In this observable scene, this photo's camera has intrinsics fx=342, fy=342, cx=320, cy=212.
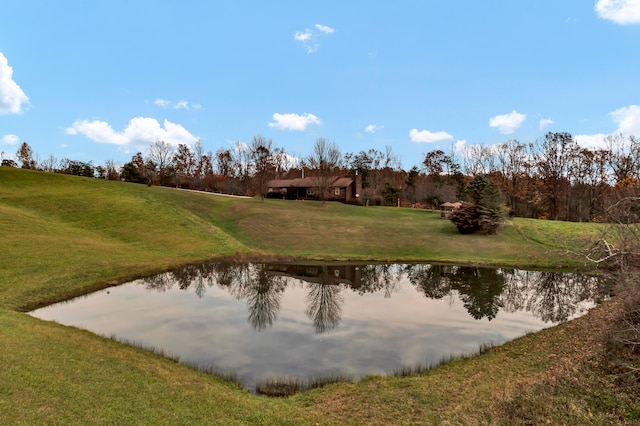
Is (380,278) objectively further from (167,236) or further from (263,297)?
(167,236)

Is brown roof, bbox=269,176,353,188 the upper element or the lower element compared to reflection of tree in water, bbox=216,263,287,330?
upper

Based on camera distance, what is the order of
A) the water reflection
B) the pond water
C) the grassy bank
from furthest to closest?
the water reflection
the pond water
the grassy bank

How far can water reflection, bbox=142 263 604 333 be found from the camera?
1770 cm

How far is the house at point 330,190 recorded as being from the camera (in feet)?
228

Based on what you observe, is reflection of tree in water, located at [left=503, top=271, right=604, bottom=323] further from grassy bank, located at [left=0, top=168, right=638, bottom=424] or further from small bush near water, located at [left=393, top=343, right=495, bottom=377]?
small bush near water, located at [left=393, top=343, right=495, bottom=377]

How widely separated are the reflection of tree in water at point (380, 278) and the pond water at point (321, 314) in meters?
0.13

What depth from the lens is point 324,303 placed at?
1884cm

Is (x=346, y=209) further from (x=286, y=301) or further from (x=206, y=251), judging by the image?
(x=286, y=301)

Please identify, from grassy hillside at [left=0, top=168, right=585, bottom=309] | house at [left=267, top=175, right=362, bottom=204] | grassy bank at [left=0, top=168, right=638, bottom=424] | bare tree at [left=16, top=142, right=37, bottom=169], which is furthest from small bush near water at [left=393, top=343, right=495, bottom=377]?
bare tree at [left=16, top=142, right=37, bottom=169]

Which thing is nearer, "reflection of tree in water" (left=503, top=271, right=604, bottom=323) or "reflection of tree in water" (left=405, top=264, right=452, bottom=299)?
"reflection of tree in water" (left=503, top=271, right=604, bottom=323)

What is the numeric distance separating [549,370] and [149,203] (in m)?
45.6

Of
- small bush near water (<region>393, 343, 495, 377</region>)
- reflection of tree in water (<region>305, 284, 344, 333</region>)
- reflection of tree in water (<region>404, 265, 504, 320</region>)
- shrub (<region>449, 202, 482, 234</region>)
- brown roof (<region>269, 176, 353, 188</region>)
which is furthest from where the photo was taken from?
Answer: brown roof (<region>269, 176, 353, 188</region>)

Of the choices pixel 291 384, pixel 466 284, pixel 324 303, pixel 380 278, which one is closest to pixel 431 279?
pixel 466 284

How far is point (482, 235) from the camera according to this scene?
38.7 m
